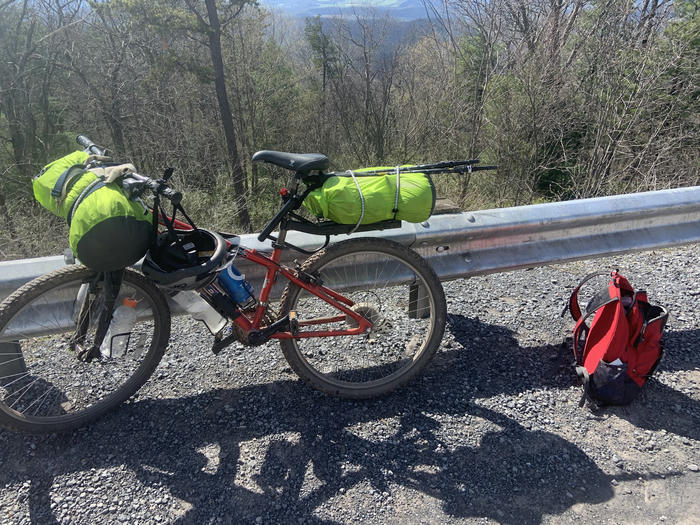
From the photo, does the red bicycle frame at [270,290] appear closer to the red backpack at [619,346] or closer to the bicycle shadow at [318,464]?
the bicycle shadow at [318,464]

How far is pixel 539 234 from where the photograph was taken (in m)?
3.05

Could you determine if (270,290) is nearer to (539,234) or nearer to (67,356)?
(67,356)

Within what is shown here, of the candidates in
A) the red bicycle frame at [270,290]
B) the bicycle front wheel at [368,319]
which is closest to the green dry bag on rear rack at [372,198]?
the bicycle front wheel at [368,319]

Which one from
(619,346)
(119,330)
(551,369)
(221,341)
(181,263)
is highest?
(181,263)

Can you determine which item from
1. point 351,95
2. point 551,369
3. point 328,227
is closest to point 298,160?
point 328,227

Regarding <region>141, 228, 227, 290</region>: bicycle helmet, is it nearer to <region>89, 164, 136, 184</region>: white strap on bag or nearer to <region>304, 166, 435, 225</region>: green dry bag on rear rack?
<region>89, 164, 136, 184</region>: white strap on bag

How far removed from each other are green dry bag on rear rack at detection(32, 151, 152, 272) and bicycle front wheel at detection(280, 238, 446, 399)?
82 centimetres

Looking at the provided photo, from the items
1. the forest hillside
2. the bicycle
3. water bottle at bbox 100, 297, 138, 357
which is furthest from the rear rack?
the forest hillside

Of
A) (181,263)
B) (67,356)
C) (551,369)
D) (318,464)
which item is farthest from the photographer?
(551,369)

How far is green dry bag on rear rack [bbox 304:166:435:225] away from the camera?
232cm

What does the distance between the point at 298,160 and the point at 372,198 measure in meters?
0.42

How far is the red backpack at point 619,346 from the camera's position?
94.2 inches

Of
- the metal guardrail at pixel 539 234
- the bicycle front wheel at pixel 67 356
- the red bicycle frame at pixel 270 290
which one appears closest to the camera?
the bicycle front wheel at pixel 67 356

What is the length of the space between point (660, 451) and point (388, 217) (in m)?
1.71
